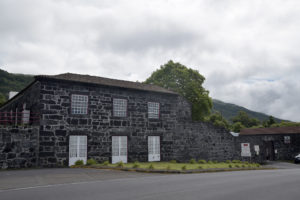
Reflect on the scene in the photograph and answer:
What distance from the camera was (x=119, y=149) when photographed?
22.4 m

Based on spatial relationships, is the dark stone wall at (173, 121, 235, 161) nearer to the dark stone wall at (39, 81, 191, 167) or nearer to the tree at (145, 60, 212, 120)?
the dark stone wall at (39, 81, 191, 167)

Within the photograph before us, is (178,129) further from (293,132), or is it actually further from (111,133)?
(293,132)

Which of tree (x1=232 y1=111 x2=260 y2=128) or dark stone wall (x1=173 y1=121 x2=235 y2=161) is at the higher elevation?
tree (x1=232 y1=111 x2=260 y2=128)

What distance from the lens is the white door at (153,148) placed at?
24.1 m

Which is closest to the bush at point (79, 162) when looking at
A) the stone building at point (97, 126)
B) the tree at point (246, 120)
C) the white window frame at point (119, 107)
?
the stone building at point (97, 126)

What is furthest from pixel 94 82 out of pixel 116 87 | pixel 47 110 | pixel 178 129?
pixel 178 129

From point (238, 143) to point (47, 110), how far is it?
20695 mm

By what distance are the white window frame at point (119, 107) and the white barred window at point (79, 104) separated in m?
2.56

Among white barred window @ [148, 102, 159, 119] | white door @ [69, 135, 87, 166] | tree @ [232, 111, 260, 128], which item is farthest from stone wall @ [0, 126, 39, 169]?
tree @ [232, 111, 260, 128]

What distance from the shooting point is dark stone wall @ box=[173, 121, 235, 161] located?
2599 cm

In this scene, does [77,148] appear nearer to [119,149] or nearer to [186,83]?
[119,149]

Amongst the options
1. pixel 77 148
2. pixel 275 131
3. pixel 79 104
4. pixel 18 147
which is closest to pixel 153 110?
pixel 79 104

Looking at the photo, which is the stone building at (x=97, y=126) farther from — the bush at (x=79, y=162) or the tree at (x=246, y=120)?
the tree at (x=246, y=120)

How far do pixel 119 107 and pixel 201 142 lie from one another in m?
9.65
